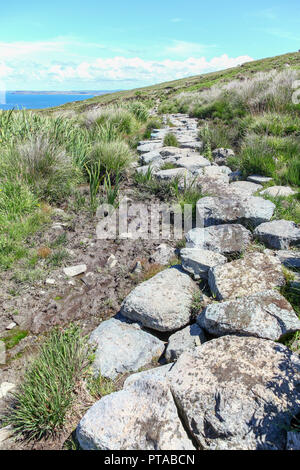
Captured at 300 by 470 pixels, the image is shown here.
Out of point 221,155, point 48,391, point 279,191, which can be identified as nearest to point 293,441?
point 48,391

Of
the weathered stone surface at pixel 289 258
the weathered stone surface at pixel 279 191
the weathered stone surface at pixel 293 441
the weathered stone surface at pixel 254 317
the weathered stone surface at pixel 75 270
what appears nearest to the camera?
the weathered stone surface at pixel 293 441

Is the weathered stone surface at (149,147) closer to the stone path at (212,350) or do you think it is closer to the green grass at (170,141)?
the green grass at (170,141)

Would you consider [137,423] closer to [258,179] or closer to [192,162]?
[258,179]

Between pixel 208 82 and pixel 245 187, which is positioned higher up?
pixel 208 82

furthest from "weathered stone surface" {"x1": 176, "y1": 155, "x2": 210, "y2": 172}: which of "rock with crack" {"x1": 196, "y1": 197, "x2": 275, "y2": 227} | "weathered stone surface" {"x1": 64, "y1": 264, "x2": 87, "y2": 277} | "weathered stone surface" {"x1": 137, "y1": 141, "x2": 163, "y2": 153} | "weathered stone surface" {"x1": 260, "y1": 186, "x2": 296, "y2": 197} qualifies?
"weathered stone surface" {"x1": 64, "y1": 264, "x2": 87, "y2": 277}

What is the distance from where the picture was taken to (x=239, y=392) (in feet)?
5.65

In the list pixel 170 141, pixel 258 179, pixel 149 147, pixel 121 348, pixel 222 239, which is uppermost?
pixel 170 141

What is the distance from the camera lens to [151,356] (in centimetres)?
242

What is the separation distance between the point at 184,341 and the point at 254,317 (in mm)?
575

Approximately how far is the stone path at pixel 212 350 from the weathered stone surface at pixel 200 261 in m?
0.01

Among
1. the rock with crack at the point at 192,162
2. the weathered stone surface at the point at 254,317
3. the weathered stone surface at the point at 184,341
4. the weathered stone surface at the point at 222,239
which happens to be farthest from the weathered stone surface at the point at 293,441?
the rock with crack at the point at 192,162

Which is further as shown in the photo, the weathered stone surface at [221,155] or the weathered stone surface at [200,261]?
the weathered stone surface at [221,155]

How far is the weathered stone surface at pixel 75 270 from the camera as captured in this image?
3453 millimetres
